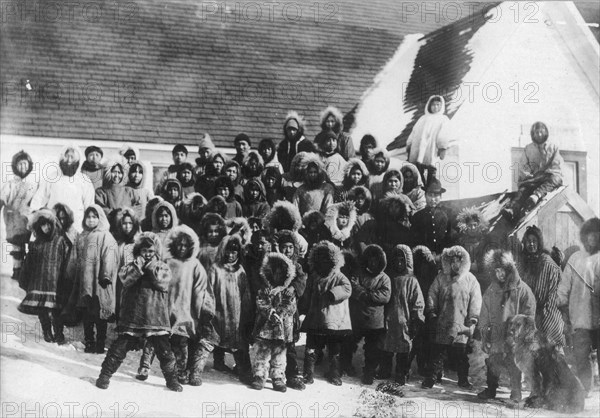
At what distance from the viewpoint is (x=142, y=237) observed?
22.9 feet

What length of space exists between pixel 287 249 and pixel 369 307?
862 millimetres

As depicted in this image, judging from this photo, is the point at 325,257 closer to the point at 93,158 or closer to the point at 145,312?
the point at 145,312

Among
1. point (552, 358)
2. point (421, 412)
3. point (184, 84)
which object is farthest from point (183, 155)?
point (552, 358)

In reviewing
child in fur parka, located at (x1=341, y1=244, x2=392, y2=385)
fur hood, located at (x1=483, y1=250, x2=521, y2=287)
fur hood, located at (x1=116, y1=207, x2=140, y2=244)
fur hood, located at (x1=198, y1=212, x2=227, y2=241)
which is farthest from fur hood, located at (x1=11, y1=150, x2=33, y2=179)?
fur hood, located at (x1=483, y1=250, x2=521, y2=287)

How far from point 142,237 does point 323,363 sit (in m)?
1.88

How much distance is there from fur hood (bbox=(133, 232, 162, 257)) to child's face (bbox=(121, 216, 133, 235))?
169 millimetres

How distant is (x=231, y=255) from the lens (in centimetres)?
707

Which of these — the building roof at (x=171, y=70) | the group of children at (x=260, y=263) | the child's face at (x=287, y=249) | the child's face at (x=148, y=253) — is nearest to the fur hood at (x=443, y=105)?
the group of children at (x=260, y=263)

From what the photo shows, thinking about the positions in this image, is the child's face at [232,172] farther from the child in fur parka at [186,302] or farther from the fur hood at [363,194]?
the fur hood at [363,194]

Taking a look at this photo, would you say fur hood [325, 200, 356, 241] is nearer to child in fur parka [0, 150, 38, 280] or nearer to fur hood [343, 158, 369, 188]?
fur hood [343, 158, 369, 188]

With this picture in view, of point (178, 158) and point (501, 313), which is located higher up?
point (178, 158)

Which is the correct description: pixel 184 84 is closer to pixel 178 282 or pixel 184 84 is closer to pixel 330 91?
pixel 330 91

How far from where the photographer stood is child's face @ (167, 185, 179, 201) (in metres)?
7.18

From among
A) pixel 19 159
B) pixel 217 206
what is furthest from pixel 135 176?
pixel 19 159
